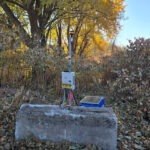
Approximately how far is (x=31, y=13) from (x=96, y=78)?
7418mm

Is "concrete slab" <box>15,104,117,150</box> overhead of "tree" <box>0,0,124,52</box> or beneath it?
beneath

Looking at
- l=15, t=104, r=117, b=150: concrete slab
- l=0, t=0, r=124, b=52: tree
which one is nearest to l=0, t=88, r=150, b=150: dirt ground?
l=15, t=104, r=117, b=150: concrete slab

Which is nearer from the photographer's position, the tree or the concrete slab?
the concrete slab

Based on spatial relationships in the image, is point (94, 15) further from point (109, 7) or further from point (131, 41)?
point (131, 41)

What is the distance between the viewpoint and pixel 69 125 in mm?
2621

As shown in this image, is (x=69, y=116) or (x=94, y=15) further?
(x=94, y=15)

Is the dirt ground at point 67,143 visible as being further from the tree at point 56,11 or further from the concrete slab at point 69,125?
the tree at point 56,11

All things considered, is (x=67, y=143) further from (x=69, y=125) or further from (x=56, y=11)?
(x=56, y=11)

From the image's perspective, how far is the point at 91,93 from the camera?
207 inches

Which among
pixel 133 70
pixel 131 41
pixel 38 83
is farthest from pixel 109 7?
pixel 38 83

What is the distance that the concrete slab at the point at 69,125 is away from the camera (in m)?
2.58

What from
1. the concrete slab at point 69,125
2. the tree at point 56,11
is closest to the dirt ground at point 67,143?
the concrete slab at point 69,125

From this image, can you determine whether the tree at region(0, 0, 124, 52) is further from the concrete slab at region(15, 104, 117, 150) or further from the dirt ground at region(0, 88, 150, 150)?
the concrete slab at region(15, 104, 117, 150)

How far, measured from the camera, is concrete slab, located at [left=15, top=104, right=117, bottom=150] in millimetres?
2582
